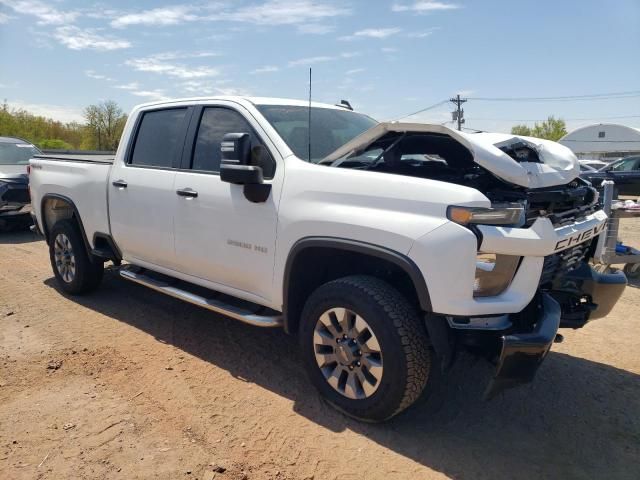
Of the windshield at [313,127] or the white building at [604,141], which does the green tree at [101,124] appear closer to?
the windshield at [313,127]

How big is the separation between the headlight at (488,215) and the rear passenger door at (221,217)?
126cm

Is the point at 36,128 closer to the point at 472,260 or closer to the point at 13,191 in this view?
the point at 13,191

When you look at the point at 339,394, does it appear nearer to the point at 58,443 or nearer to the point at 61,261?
the point at 58,443

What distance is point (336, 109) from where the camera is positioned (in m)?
4.66

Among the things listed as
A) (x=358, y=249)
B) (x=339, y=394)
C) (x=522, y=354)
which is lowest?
(x=339, y=394)

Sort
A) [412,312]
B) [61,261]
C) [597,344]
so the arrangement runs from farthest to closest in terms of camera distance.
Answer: [61,261] → [597,344] → [412,312]

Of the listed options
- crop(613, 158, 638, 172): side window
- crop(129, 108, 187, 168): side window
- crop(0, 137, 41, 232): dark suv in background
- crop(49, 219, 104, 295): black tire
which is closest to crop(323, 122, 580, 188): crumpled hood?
crop(129, 108, 187, 168): side window

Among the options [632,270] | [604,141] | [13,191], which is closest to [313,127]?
[632,270]

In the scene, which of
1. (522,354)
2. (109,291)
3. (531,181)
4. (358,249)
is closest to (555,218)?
(531,181)

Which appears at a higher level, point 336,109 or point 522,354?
point 336,109

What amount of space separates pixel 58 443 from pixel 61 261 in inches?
128

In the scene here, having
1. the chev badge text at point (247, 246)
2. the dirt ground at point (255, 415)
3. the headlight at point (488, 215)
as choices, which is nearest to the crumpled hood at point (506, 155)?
the headlight at point (488, 215)

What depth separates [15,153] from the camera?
437 inches

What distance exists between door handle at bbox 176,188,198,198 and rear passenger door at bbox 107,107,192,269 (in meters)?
0.13
